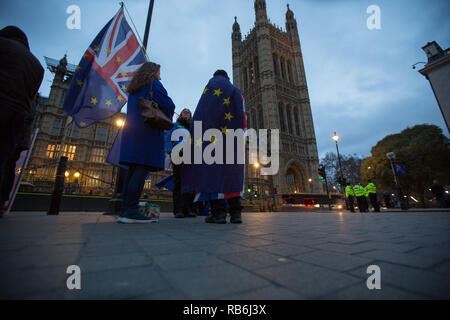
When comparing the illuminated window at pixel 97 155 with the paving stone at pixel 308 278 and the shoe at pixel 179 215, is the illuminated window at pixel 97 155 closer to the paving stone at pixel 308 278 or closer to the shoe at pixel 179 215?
the shoe at pixel 179 215

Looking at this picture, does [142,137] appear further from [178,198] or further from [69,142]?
[69,142]

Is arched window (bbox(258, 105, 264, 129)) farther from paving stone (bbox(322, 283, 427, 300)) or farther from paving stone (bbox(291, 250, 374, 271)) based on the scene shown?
paving stone (bbox(322, 283, 427, 300))

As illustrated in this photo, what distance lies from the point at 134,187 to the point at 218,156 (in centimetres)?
131

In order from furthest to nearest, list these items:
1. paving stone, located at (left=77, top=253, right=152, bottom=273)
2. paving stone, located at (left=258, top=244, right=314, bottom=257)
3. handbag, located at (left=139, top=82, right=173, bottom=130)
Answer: handbag, located at (left=139, top=82, right=173, bottom=130)
paving stone, located at (left=258, top=244, right=314, bottom=257)
paving stone, located at (left=77, top=253, right=152, bottom=273)

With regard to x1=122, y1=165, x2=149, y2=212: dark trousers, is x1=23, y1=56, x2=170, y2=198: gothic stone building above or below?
above

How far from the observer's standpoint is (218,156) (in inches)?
122

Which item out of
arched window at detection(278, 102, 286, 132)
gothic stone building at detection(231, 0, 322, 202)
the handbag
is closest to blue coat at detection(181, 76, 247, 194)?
the handbag

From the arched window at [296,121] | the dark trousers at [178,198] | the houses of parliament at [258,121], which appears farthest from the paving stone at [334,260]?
the arched window at [296,121]

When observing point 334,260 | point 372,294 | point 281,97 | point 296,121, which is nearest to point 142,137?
point 334,260

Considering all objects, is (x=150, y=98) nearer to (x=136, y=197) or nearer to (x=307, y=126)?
(x=136, y=197)

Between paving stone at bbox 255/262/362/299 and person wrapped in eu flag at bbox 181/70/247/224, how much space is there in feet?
7.01

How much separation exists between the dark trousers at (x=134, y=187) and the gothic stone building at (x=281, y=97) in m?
27.9

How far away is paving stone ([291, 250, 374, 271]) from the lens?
2.89 ft
